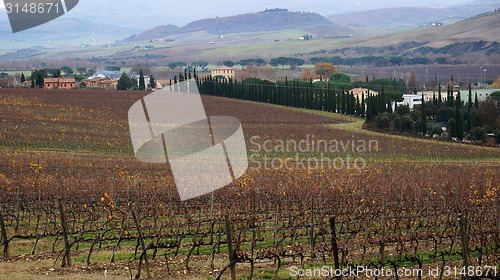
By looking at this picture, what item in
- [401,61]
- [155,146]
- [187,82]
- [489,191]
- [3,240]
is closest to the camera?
[3,240]

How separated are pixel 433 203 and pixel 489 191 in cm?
246

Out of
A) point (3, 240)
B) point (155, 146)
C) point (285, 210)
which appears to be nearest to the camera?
point (3, 240)

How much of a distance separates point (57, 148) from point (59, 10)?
101ft

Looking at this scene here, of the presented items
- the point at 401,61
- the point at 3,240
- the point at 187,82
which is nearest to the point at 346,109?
the point at 187,82

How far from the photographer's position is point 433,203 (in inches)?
917

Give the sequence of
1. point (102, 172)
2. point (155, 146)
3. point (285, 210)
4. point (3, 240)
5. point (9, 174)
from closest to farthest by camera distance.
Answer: point (3, 240) < point (285, 210) < point (9, 174) < point (102, 172) < point (155, 146)

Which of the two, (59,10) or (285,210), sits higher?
(59,10)

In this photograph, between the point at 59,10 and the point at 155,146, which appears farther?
the point at 155,146

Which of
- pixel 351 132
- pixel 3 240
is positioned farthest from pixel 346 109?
pixel 3 240

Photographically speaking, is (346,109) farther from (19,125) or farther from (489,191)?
(489,191)

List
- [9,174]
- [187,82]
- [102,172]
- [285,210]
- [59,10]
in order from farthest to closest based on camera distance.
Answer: [187,82] → [102,172] → [9,174] → [285,210] → [59,10]

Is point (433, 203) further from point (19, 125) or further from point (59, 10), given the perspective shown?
point (19, 125)

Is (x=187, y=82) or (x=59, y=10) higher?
(x=59, y=10)

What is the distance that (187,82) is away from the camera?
86.0m
